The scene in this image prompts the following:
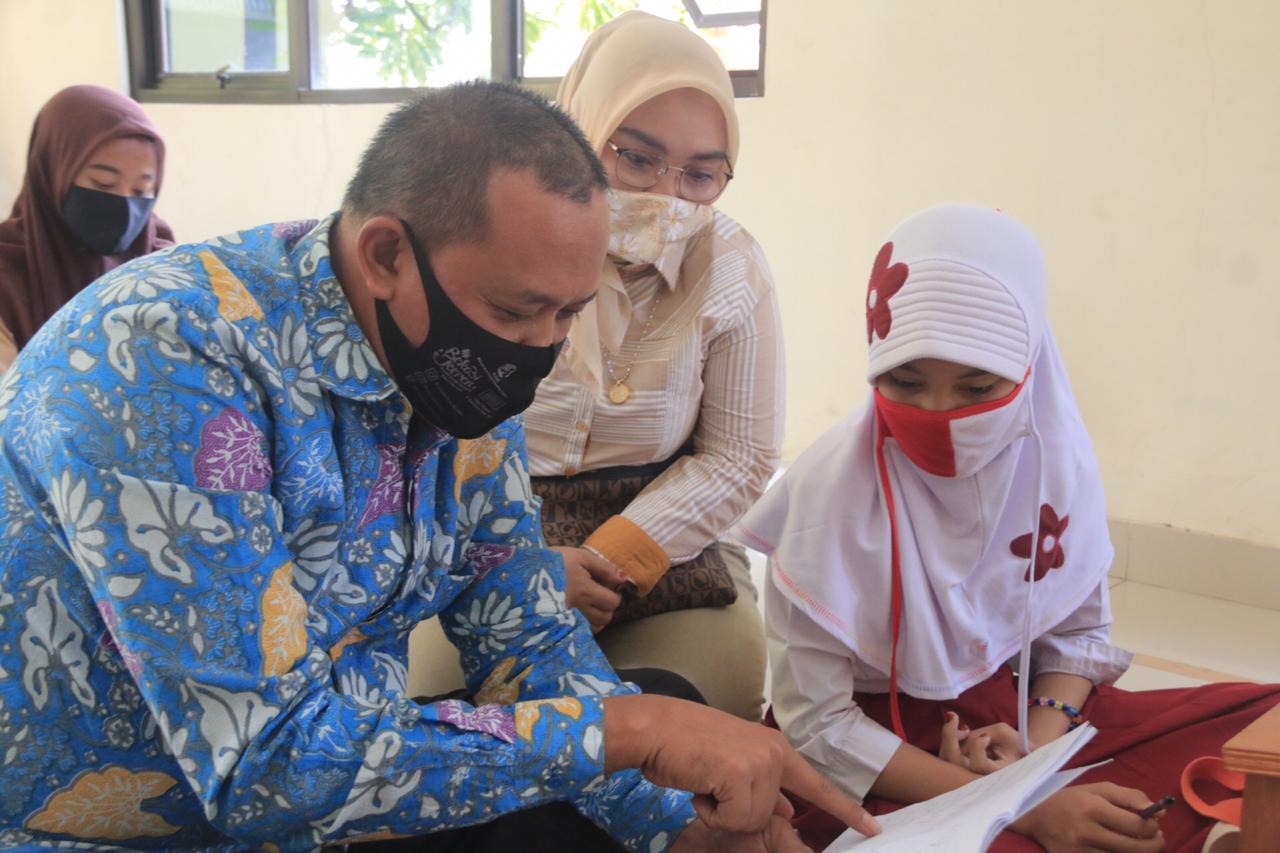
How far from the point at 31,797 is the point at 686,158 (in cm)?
130

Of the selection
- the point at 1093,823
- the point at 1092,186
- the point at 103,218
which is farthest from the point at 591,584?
the point at 1092,186

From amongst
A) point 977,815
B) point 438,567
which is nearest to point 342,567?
point 438,567

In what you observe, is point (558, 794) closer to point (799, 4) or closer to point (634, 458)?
point (634, 458)

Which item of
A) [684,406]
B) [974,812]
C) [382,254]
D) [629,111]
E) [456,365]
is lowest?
[974,812]

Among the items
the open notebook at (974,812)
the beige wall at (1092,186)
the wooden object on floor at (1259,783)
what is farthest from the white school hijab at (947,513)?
the beige wall at (1092,186)

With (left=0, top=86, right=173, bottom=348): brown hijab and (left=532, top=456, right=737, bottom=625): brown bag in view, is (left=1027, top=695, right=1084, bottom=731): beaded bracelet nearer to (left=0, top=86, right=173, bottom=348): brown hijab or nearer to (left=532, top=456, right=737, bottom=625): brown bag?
(left=532, top=456, right=737, bottom=625): brown bag

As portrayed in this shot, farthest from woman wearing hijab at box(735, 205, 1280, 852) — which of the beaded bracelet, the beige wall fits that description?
the beige wall

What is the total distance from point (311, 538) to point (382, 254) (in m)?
0.27

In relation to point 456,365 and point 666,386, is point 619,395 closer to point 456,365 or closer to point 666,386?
point 666,386

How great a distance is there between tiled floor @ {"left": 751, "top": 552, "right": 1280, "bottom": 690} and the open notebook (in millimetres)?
1456

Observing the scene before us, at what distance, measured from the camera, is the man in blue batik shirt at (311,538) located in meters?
0.89

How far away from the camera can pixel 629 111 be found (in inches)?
72.5

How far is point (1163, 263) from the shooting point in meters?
2.97

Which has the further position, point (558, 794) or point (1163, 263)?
point (1163, 263)
